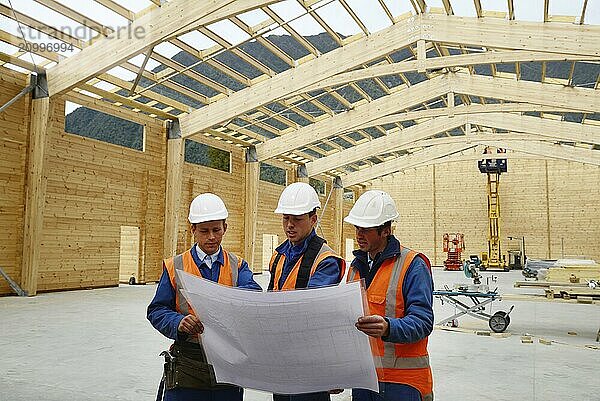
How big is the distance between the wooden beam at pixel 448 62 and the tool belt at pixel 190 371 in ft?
40.1

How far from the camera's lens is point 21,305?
11586 mm

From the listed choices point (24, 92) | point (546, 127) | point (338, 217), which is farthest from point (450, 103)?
point (24, 92)

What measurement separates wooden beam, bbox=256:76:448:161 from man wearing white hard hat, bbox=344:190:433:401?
1640 centimetres

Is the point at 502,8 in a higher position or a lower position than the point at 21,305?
higher

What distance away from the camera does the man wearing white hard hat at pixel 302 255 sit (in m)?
2.78

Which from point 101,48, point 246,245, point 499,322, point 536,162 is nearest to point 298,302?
point 499,322

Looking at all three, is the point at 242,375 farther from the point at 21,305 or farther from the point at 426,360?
the point at 21,305

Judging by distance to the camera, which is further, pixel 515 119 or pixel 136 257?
pixel 515 119

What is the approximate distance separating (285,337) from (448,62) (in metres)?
13.2

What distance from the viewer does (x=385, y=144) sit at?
24.2 m

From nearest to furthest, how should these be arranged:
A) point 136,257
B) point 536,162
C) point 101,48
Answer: point 101,48 → point 136,257 → point 536,162

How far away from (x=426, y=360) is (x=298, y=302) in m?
0.74

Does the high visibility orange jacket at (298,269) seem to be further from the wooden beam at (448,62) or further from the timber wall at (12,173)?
the timber wall at (12,173)

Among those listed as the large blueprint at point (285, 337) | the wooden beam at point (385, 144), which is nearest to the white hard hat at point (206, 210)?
the large blueprint at point (285, 337)
